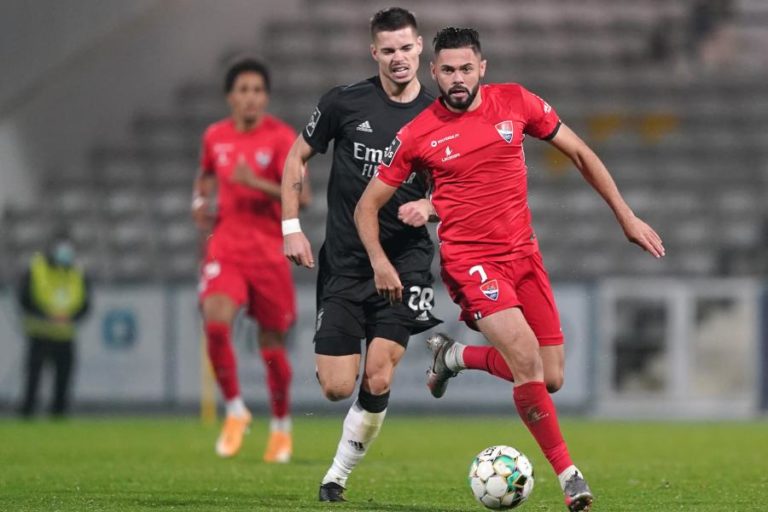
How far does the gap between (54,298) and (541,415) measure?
11.1 metres

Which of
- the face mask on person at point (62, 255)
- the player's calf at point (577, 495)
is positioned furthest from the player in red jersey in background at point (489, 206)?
the face mask on person at point (62, 255)

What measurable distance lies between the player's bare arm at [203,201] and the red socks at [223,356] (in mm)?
→ 675

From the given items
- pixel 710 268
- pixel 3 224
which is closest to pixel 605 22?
pixel 710 268

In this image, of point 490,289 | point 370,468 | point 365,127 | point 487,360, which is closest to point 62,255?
point 370,468

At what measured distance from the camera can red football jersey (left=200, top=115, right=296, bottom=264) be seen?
33.3 feet

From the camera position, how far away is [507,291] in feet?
21.9

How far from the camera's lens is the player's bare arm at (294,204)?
7.05 meters

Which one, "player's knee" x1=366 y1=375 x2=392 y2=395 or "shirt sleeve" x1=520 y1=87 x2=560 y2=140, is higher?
"shirt sleeve" x1=520 y1=87 x2=560 y2=140

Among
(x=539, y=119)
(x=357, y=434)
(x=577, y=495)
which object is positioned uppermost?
(x=539, y=119)

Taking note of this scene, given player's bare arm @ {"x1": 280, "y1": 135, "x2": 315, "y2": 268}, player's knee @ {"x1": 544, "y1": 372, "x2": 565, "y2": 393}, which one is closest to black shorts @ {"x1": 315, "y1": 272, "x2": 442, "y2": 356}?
player's bare arm @ {"x1": 280, "y1": 135, "x2": 315, "y2": 268}

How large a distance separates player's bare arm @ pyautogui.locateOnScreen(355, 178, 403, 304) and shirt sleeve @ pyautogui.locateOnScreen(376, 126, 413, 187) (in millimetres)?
34

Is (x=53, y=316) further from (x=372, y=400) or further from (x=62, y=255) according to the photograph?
(x=372, y=400)

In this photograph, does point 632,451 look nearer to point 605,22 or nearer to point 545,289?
point 545,289

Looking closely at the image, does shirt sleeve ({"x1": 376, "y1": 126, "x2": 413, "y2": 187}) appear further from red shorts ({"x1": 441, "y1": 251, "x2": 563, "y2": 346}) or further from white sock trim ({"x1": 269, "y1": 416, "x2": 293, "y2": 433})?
white sock trim ({"x1": 269, "y1": 416, "x2": 293, "y2": 433})
